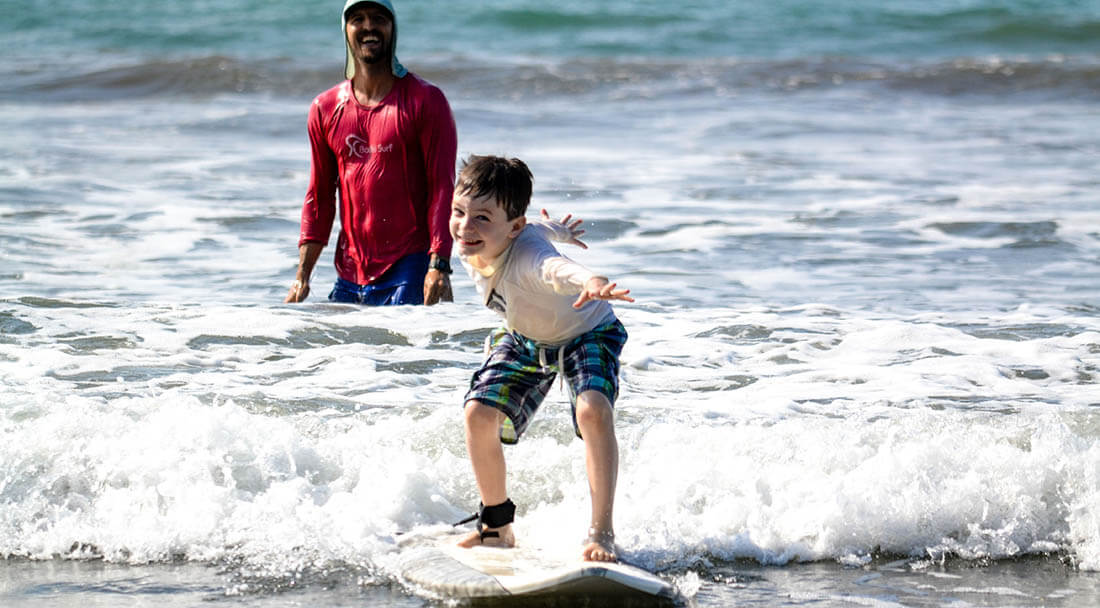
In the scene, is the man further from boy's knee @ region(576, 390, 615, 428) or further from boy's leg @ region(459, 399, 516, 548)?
boy's knee @ region(576, 390, 615, 428)

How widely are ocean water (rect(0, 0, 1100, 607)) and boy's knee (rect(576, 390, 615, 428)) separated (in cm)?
53

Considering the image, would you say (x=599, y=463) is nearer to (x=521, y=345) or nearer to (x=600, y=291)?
(x=521, y=345)

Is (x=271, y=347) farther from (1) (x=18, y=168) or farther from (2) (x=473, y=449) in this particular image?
(1) (x=18, y=168)

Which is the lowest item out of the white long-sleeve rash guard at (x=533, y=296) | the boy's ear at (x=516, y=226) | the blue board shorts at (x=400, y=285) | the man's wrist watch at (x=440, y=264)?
the blue board shorts at (x=400, y=285)

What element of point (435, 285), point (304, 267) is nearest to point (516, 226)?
point (435, 285)

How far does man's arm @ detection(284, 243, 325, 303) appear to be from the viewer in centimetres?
619

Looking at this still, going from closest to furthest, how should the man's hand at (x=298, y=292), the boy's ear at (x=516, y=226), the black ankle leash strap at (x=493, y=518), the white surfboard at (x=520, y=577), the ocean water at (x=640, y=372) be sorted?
the white surfboard at (x=520, y=577) < the boy's ear at (x=516, y=226) < the black ankle leash strap at (x=493, y=518) < the ocean water at (x=640, y=372) < the man's hand at (x=298, y=292)

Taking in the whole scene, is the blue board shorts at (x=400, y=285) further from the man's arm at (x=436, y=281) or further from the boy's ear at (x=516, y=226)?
the boy's ear at (x=516, y=226)

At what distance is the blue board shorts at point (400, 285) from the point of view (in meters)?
5.95

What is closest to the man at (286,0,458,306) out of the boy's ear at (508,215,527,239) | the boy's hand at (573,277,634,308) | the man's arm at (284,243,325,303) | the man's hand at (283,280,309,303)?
the man's arm at (284,243,325,303)

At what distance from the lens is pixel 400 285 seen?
5969 mm

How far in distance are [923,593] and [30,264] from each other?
21.0 feet

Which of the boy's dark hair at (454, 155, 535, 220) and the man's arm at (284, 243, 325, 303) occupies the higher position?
the boy's dark hair at (454, 155, 535, 220)

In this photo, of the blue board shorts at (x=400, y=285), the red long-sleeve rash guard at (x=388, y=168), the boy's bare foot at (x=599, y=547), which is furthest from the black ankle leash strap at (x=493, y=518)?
the blue board shorts at (x=400, y=285)
